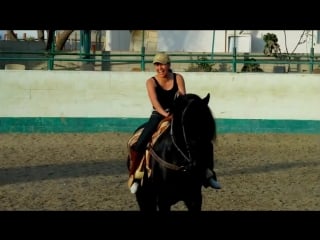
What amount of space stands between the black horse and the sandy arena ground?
1854 mm

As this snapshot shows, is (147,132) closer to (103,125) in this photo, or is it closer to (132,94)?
(132,94)

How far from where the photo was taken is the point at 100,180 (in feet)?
29.6

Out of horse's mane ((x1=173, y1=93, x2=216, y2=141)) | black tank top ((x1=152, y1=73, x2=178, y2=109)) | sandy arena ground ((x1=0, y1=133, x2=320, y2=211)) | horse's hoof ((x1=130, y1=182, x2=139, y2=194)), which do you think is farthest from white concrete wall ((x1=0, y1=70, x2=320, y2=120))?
horse's mane ((x1=173, y1=93, x2=216, y2=141))

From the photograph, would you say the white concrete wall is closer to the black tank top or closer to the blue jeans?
the blue jeans

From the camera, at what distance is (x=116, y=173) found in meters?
9.62

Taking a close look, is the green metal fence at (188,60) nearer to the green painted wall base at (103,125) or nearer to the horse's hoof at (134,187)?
the green painted wall base at (103,125)

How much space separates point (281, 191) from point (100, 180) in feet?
8.99

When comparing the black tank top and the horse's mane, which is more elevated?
the black tank top

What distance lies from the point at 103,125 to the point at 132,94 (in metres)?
1.05

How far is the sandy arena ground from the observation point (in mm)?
7434

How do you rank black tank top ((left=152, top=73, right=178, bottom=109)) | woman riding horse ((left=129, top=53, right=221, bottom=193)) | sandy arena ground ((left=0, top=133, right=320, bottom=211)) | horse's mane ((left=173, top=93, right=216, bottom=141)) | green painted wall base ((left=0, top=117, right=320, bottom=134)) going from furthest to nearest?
green painted wall base ((left=0, top=117, right=320, bottom=134)), sandy arena ground ((left=0, top=133, right=320, bottom=211)), black tank top ((left=152, top=73, right=178, bottom=109)), woman riding horse ((left=129, top=53, right=221, bottom=193)), horse's mane ((left=173, top=93, right=216, bottom=141))

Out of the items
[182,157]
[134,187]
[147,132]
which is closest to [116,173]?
[134,187]
